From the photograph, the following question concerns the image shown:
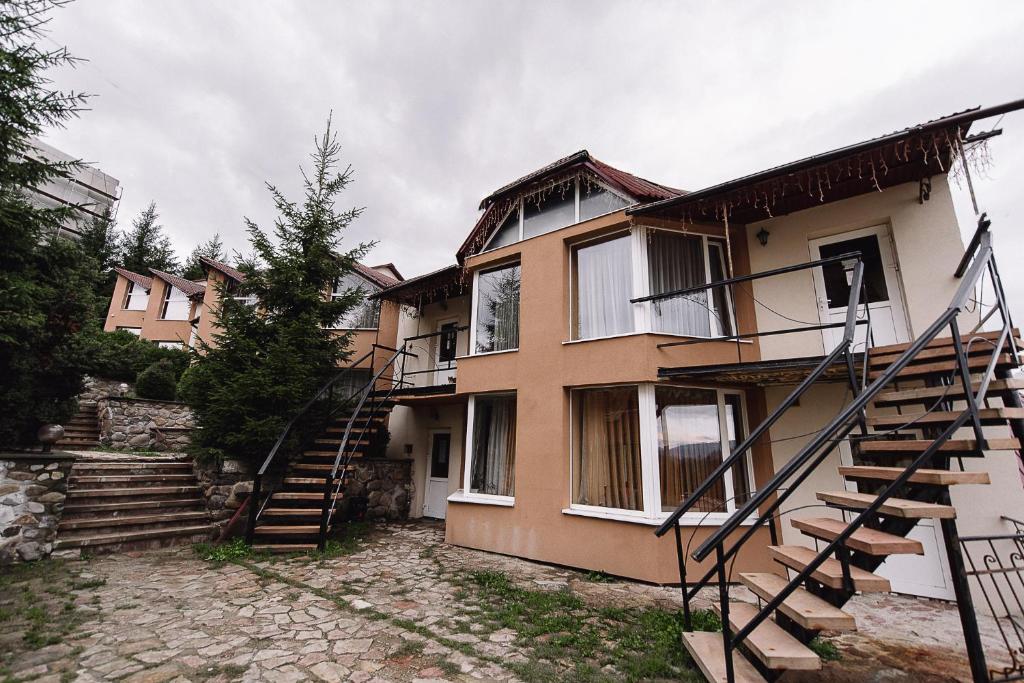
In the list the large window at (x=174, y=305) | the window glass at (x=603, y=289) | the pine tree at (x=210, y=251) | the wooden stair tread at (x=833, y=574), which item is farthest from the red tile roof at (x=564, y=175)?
the pine tree at (x=210, y=251)

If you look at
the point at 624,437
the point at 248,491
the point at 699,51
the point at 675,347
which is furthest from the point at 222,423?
the point at 699,51

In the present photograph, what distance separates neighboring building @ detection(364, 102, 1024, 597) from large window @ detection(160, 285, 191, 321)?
21785 millimetres

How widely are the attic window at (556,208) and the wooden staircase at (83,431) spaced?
13.0 metres

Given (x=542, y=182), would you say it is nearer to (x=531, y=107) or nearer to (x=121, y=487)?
(x=531, y=107)

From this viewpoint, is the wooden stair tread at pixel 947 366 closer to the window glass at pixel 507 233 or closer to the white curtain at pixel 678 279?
the white curtain at pixel 678 279

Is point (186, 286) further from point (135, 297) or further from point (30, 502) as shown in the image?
point (30, 502)

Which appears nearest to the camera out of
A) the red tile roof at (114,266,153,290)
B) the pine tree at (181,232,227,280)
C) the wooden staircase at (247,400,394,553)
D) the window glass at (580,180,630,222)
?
the wooden staircase at (247,400,394,553)

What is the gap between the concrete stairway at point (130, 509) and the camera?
5.80 metres

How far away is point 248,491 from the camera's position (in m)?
7.00

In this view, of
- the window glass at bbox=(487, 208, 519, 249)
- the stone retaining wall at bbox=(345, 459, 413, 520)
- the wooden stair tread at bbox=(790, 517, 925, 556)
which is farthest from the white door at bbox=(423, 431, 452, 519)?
the wooden stair tread at bbox=(790, 517, 925, 556)

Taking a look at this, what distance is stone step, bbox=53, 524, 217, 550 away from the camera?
5.49 m

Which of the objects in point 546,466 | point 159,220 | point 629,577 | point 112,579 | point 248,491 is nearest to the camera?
point 112,579

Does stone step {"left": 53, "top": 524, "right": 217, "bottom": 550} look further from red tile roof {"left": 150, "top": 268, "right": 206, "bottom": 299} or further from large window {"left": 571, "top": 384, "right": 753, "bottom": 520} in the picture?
red tile roof {"left": 150, "top": 268, "right": 206, "bottom": 299}

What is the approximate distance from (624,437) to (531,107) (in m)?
10.1
